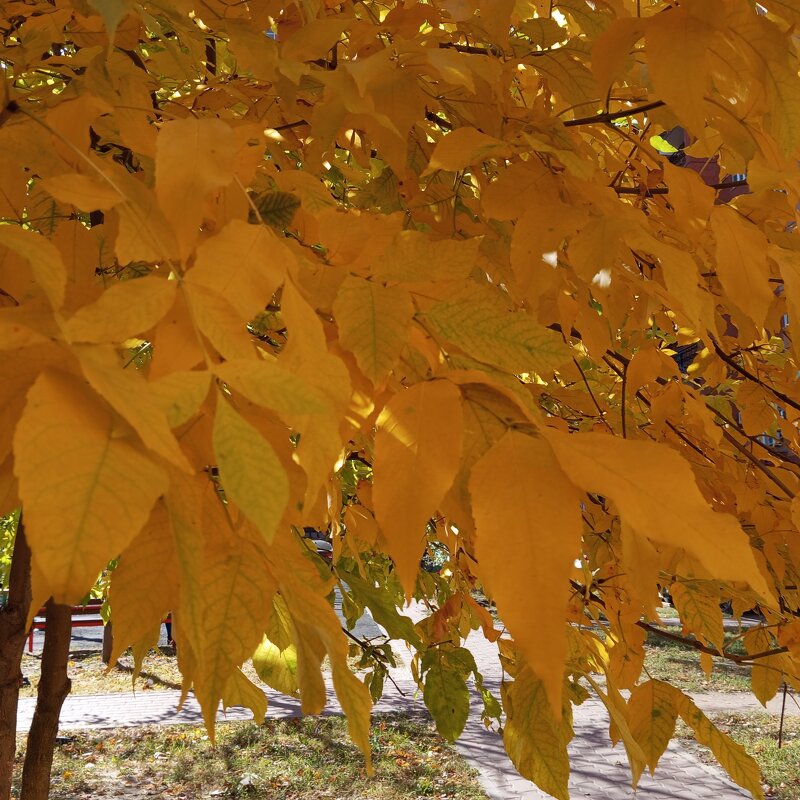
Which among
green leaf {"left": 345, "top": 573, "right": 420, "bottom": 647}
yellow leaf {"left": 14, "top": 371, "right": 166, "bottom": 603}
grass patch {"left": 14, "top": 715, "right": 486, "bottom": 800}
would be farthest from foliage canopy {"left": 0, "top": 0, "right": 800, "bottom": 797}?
grass patch {"left": 14, "top": 715, "right": 486, "bottom": 800}

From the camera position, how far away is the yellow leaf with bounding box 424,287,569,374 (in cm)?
52

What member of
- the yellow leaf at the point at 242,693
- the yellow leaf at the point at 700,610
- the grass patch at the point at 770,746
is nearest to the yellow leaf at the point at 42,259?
the yellow leaf at the point at 242,693

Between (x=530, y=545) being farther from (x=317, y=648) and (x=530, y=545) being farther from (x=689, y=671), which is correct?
(x=689, y=671)

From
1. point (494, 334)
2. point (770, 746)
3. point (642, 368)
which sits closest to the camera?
point (494, 334)

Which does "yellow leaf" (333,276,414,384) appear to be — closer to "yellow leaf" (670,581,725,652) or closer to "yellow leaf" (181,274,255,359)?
"yellow leaf" (181,274,255,359)

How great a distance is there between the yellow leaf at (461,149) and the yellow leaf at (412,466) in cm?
26

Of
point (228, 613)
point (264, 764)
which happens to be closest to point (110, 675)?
point (264, 764)

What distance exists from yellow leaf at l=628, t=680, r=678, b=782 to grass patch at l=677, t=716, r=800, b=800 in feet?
14.8

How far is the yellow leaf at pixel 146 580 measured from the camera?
0.44 metres

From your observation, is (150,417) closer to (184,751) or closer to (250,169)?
(250,169)

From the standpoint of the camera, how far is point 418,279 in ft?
1.81

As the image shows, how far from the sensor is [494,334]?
1.73 feet

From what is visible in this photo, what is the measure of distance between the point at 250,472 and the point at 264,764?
551 centimetres

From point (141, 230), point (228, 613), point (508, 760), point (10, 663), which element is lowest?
point (508, 760)
